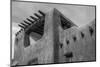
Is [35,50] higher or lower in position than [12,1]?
lower

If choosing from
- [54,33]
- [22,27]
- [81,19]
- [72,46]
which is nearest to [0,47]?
[22,27]

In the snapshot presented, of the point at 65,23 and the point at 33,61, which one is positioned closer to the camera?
the point at 33,61

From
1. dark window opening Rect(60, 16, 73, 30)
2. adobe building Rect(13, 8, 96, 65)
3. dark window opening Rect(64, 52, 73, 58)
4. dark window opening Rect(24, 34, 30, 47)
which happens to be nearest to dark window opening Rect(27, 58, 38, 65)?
adobe building Rect(13, 8, 96, 65)

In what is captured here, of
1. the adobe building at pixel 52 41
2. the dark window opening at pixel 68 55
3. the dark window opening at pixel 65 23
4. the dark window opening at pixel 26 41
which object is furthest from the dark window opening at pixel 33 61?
the dark window opening at pixel 65 23

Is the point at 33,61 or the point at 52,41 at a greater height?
the point at 52,41

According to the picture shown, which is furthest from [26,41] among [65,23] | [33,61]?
[65,23]

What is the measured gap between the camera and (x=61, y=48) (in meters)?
2.50

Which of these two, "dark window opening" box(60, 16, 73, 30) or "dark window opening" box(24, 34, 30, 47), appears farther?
"dark window opening" box(60, 16, 73, 30)

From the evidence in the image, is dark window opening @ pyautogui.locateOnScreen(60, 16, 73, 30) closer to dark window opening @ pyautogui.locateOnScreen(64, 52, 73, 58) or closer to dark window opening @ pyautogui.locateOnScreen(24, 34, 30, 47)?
dark window opening @ pyautogui.locateOnScreen(64, 52, 73, 58)

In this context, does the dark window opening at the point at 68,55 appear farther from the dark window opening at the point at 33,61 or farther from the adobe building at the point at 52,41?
the dark window opening at the point at 33,61

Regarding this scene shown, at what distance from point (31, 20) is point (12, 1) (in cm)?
37

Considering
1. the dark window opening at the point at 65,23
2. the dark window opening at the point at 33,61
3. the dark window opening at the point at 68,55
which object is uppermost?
the dark window opening at the point at 65,23

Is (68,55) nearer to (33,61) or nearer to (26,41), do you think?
(33,61)

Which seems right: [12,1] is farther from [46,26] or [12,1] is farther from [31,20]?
[46,26]
